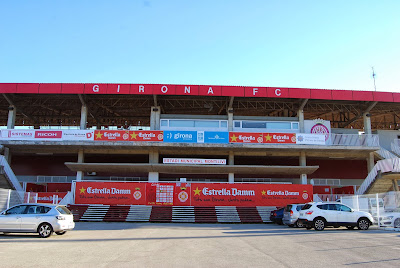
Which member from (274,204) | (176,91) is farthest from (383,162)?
(176,91)

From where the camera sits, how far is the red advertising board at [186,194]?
26469mm

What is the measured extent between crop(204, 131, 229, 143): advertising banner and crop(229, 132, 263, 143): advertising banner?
52cm

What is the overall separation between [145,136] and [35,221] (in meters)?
16.8

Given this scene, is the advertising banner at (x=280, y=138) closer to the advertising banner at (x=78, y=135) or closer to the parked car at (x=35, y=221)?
the advertising banner at (x=78, y=135)

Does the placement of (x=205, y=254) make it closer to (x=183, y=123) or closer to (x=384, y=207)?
(x=384, y=207)

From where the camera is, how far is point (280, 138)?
102ft

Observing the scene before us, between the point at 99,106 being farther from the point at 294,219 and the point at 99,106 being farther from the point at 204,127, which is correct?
the point at 294,219

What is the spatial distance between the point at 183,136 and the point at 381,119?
1208 inches

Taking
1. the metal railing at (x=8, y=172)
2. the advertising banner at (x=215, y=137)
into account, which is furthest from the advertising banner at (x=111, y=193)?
the advertising banner at (x=215, y=137)

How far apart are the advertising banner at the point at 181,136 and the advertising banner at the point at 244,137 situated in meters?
3.45

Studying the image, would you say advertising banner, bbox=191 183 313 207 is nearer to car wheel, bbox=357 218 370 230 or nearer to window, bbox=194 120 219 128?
window, bbox=194 120 219 128

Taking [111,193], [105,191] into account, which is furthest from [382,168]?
[105,191]

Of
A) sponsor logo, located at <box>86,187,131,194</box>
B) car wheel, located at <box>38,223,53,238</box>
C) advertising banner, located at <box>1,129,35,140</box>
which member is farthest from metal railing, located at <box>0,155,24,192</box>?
car wheel, located at <box>38,223,53,238</box>

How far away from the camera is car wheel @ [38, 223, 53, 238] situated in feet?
46.4
